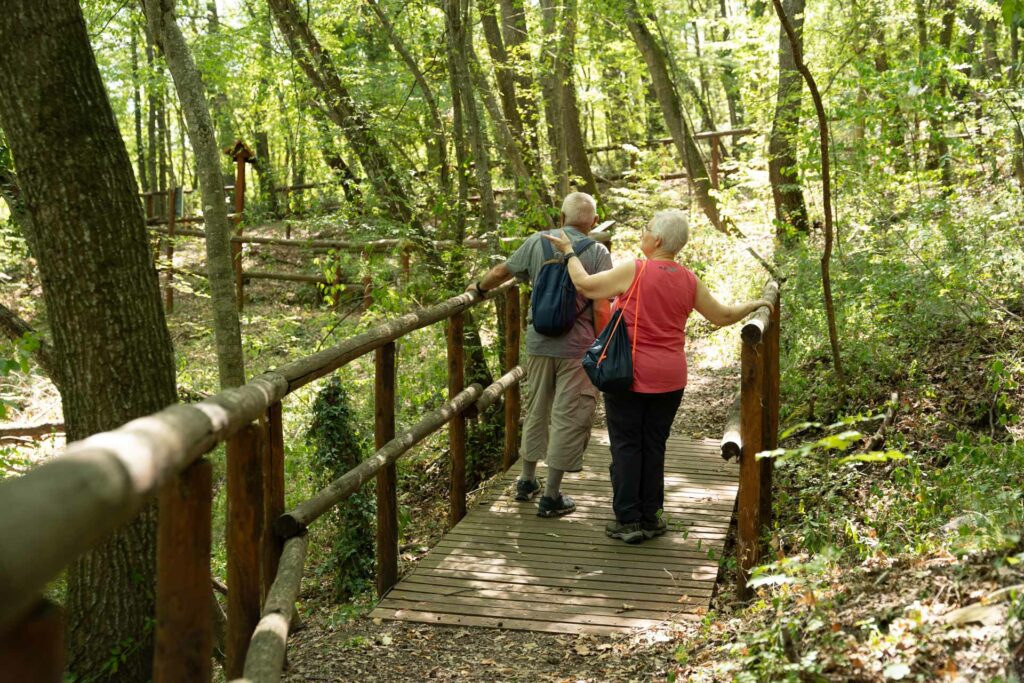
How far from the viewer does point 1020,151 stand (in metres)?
9.13

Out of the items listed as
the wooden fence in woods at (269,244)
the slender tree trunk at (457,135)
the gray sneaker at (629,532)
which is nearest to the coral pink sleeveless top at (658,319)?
the gray sneaker at (629,532)

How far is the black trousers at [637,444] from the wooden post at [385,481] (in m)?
1.20

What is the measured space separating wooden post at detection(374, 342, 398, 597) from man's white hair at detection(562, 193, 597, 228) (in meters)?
1.43

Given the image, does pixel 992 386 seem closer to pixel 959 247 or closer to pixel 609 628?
pixel 959 247

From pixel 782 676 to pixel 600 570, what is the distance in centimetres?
244

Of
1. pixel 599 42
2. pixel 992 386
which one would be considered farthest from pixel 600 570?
pixel 599 42

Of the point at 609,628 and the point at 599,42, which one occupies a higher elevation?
the point at 599,42

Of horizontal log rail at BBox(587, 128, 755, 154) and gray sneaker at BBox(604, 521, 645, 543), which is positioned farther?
horizontal log rail at BBox(587, 128, 755, 154)

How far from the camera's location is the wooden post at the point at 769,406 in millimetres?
5320

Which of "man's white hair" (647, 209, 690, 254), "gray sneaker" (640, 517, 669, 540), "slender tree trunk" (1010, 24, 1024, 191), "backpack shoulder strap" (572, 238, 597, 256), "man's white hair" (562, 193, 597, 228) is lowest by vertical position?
"gray sneaker" (640, 517, 669, 540)

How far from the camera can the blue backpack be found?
5766 mm

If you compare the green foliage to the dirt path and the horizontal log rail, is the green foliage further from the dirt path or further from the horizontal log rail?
the horizontal log rail

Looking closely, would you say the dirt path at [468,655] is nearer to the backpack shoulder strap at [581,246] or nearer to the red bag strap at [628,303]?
the red bag strap at [628,303]

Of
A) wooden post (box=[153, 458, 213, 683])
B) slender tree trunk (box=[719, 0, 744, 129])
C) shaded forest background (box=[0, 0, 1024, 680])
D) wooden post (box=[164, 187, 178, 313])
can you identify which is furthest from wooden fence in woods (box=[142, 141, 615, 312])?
slender tree trunk (box=[719, 0, 744, 129])
